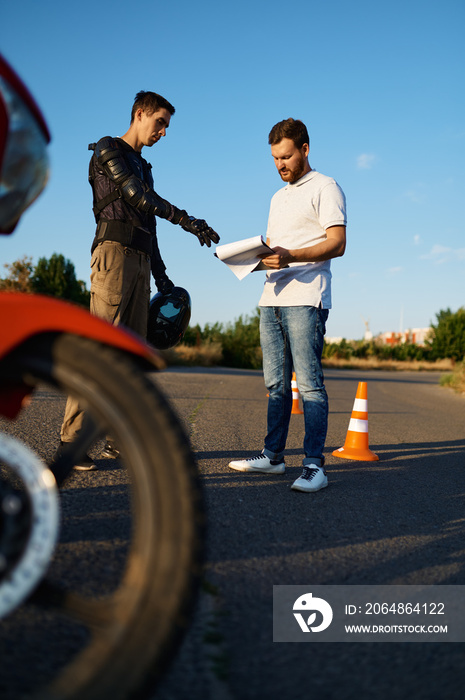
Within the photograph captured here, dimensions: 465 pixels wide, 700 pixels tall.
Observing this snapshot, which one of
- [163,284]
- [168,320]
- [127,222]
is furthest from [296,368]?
[127,222]

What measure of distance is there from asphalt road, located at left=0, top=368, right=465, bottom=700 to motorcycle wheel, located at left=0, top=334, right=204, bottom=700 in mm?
354

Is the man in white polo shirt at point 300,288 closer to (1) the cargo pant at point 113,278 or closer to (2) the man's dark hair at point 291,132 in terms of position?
(2) the man's dark hair at point 291,132

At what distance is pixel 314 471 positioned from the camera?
3.51 metres

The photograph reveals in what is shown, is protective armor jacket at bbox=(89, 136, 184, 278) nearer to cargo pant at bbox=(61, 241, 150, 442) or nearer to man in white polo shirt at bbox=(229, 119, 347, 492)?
cargo pant at bbox=(61, 241, 150, 442)

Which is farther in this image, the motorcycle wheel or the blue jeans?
the blue jeans

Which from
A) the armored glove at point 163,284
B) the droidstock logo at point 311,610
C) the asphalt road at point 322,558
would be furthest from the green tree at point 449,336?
the droidstock logo at point 311,610

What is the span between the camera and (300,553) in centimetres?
Answer: 232

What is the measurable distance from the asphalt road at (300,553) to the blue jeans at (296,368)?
303 mm

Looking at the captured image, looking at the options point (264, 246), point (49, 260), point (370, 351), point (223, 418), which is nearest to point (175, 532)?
point (264, 246)

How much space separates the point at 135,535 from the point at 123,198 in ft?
9.81

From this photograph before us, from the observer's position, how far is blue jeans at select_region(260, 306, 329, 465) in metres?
3.63

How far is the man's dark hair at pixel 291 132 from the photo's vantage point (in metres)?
3.62

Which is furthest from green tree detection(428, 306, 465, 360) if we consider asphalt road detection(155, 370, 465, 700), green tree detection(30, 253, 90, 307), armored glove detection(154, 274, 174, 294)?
armored glove detection(154, 274, 174, 294)

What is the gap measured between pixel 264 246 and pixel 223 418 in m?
3.79
